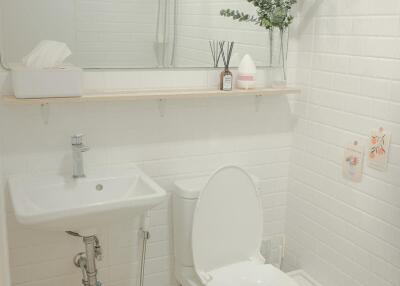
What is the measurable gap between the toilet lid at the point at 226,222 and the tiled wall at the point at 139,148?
0.23 meters

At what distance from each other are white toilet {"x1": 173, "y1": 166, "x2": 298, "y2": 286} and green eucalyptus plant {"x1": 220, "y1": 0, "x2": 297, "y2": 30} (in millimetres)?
720

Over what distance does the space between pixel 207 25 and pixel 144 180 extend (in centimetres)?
81

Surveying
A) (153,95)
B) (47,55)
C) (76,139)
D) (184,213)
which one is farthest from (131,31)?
(184,213)

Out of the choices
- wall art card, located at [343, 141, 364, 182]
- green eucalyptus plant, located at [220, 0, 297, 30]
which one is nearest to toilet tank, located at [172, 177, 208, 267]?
wall art card, located at [343, 141, 364, 182]

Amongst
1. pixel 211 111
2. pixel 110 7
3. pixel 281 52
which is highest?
pixel 110 7

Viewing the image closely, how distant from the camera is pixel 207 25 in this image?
2.11 metres

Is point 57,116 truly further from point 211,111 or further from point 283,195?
point 283,195

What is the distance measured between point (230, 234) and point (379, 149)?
2.49 ft

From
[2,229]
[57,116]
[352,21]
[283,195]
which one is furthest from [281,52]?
[2,229]

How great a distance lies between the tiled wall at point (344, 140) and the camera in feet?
6.06

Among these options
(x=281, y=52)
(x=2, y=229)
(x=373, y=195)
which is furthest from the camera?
(x=281, y=52)

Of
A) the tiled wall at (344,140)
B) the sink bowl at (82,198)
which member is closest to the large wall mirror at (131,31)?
the tiled wall at (344,140)

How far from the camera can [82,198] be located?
71.9 inches

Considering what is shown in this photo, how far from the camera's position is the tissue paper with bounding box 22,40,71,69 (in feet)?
5.30
